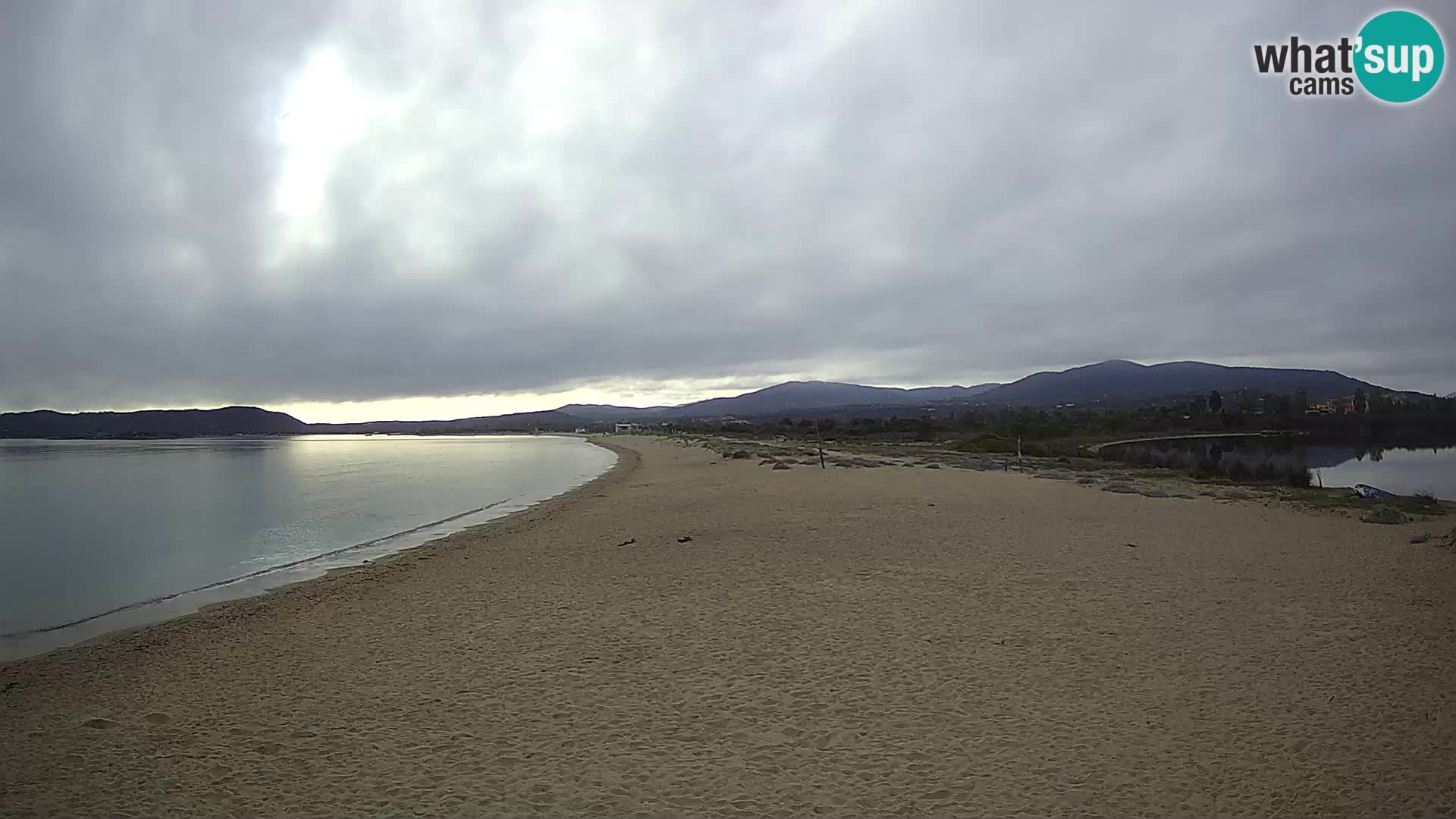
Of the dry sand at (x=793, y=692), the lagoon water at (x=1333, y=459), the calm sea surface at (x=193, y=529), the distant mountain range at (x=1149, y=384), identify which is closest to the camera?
the dry sand at (x=793, y=692)

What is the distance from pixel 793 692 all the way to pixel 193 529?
20.9 meters

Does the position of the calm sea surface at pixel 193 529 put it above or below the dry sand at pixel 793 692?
below

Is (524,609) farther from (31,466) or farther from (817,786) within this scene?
(31,466)

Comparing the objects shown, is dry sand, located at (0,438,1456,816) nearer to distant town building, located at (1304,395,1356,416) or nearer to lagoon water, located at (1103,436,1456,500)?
lagoon water, located at (1103,436,1456,500)

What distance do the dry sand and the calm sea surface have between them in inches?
92.3

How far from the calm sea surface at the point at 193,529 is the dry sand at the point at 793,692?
2344 millimetres

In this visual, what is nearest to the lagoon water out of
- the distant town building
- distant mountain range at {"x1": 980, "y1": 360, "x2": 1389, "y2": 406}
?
the distant town building

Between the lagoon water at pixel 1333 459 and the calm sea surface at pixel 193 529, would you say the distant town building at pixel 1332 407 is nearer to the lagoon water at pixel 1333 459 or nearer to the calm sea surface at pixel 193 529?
the lagoon water at pixel 1333 459

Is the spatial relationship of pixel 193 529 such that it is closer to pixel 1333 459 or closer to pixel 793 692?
pixel 793 692

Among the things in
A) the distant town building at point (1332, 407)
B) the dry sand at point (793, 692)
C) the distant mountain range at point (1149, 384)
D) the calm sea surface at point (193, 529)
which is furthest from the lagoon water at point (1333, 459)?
the distant mountain range at point (1149, 384)

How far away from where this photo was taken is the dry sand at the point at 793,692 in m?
4.53

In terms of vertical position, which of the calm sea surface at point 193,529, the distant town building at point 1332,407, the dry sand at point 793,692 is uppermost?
the distant town building at point 1332,407

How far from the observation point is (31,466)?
54.2 m

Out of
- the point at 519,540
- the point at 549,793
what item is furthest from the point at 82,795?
the point at 519,540
